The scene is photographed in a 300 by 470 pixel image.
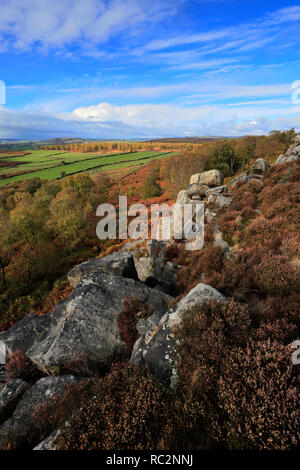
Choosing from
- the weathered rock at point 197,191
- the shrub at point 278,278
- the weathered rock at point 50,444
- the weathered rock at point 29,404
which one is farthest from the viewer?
the weathered rock at point 197,191

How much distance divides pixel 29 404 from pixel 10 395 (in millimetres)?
906

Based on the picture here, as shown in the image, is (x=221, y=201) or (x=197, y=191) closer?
(x=221, y=201)

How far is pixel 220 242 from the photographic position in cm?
1170

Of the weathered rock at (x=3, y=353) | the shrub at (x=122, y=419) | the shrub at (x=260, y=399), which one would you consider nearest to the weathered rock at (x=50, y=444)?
the shrub at (x=122, y=419)

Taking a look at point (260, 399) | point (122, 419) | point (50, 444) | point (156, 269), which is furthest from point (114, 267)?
point (260, 399)

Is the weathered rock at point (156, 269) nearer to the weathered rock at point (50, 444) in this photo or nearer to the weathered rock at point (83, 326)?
the weathered rock at point (83, 326)

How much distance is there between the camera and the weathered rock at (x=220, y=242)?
10672 millimetres

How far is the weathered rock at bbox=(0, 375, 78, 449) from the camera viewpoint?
4551 mm

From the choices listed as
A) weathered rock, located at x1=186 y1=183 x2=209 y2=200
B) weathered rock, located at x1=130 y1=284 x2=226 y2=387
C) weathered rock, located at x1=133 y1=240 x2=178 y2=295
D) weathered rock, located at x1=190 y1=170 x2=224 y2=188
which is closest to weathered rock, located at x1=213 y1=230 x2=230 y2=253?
weathered rock, located at x1=133 y1=240 x2=178 y2=295

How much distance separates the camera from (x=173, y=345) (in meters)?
4.96

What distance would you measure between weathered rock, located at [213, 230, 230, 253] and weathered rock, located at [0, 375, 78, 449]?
8.36m

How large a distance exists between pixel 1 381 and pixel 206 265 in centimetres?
864

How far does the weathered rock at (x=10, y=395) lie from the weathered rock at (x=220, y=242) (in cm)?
926

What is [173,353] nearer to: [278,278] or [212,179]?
[278,278]
